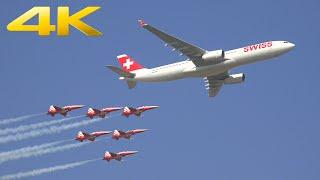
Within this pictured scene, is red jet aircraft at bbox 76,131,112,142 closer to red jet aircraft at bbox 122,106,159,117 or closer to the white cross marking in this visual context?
red jet aircraft at bbox 122,106,159,117

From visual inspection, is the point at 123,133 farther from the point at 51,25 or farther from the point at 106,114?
the point at 51,25

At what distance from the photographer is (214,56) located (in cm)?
11875

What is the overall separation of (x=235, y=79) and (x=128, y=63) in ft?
63.8

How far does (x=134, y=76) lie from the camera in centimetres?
12656

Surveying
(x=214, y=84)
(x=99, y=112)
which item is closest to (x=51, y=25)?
(x=99, y=112)

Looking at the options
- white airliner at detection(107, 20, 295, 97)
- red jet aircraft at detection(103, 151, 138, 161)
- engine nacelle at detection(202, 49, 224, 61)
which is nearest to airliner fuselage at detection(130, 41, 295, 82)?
white airliner at detection(107, 20, 295, 97)

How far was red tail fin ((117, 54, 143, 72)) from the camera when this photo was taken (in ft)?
439

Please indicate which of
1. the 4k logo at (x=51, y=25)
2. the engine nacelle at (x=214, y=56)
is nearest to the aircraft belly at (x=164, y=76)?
the engine nacelle at (x=214, y=56)

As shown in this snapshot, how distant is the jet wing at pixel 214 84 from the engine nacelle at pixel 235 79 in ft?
2.92

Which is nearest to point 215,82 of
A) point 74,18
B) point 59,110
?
point 59,110

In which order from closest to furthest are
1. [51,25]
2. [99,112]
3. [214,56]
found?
1. [51,25]
2. [214,56]
3. [99,112]

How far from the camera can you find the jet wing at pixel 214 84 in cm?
13500

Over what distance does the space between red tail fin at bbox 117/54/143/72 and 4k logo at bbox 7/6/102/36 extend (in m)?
28.6

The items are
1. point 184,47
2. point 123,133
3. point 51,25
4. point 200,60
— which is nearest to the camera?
point 51,25
